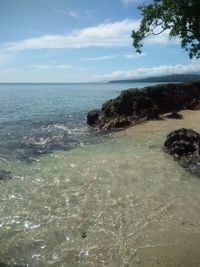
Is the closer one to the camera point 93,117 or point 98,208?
point 98,208

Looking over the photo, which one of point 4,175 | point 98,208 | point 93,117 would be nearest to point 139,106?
point 93,117

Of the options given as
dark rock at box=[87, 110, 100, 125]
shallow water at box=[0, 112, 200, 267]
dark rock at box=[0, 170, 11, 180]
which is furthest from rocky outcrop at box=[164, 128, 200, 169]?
dark rock at box=[87, 110, 100, 125]

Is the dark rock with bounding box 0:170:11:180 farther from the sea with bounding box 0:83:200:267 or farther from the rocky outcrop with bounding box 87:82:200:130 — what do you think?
the rocky outcrop with bounding box 87:82:200:130

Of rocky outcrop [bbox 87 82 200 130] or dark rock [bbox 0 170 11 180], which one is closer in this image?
dark rock [bbox 0 170 11 180]

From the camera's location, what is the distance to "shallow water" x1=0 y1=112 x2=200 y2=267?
27.0ft

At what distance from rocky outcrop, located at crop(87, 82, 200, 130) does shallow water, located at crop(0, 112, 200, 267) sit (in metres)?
11.2

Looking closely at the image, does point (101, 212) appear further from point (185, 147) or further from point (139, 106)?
point (139, 106)

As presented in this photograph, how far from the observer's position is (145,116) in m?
29.2

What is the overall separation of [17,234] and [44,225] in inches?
32.8

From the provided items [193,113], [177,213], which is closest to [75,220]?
[177,213]

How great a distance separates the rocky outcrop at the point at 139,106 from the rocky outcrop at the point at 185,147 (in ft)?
30.8

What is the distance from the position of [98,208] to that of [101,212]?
32 centimetres

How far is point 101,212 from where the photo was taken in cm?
1067

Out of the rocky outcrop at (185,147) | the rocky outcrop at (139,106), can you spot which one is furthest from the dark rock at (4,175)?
the rocky outcrop at (139,106)
